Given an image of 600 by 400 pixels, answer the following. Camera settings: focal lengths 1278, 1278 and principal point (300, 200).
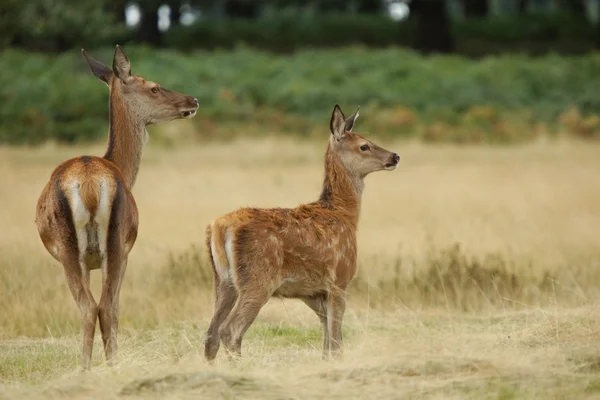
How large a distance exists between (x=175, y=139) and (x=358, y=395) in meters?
19.3

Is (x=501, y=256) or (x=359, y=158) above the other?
(x=359, y=158)

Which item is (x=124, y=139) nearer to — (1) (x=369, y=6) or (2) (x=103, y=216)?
(2) (x=103, y=216)

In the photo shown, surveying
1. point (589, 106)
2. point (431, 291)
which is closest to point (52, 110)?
point (589, 106)

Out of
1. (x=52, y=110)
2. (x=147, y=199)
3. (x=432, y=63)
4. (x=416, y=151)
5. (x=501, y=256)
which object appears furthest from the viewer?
(x=432, y=63)

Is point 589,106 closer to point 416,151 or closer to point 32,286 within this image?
point 416,151

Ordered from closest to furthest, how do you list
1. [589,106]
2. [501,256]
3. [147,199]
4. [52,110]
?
[501,256]
[147,199]
[52,110]
[589,106]

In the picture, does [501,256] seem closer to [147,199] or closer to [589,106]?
[147,199]

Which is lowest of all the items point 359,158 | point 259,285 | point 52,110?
point 259,285

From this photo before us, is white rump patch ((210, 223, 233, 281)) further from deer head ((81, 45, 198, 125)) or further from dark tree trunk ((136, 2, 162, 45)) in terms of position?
dark tree trunk ((136, 2, 162, 45))

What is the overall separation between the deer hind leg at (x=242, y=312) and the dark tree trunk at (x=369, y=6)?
40914 millimetres

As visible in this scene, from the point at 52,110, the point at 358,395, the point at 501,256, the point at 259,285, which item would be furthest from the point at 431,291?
the point at 52,110

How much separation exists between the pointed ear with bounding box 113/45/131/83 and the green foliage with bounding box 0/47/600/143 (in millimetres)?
15969

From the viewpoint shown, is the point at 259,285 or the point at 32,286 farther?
the point at 32,286

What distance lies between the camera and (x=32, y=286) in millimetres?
12523
